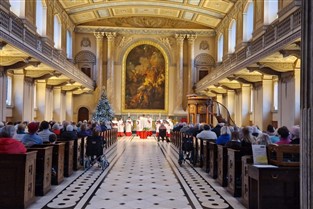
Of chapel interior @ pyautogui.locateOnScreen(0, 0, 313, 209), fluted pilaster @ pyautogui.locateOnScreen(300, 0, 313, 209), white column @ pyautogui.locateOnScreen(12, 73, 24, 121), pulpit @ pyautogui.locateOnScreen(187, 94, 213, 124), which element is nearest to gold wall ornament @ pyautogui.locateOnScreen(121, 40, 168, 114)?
chapel interior @ pyautogui.locateOnScreen(0, 0, 313, 209)

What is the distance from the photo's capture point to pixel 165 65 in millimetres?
35219

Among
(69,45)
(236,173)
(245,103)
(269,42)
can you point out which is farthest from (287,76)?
(69,45)

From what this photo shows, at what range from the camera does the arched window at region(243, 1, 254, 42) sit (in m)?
24.6

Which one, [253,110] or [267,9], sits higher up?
[267,9]

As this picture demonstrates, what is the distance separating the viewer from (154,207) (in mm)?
6699

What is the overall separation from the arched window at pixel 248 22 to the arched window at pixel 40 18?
40.4 ft

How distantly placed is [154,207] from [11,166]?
239cm

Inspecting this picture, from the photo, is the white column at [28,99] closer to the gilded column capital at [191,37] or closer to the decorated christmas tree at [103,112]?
the decorated christmas tree at [103,112]

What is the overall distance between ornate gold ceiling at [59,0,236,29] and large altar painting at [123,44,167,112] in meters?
2.39

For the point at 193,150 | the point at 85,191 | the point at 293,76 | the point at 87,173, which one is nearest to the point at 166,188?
the point at 85,191

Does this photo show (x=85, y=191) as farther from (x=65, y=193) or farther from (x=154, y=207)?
(x=154, y=207)

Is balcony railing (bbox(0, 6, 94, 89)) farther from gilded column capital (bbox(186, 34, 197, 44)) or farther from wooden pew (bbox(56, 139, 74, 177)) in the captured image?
gilded column capital (bbox(186, 34, 197, 44))

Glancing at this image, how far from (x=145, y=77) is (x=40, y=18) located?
1236cm

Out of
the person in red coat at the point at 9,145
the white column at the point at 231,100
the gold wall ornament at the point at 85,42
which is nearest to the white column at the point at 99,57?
the gold wall ornament at the point at 85,42
